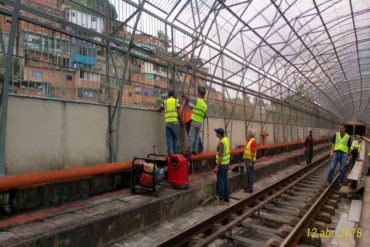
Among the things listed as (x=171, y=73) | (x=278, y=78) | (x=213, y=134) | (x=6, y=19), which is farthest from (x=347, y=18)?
(x=6, y=19)

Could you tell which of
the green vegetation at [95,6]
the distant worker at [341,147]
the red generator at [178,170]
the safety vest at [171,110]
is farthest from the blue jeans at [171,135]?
the distant worker at [341,147]

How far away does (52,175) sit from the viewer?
421cm

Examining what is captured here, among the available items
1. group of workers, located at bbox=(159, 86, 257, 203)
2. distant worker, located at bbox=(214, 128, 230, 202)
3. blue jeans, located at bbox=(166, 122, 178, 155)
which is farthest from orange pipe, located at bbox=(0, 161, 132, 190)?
distant worker, located at bbox=(214, 128, 230, 202)

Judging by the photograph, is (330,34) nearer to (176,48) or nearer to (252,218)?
(176,48)

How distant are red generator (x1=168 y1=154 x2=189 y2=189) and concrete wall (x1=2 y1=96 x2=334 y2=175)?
1386 millimetres

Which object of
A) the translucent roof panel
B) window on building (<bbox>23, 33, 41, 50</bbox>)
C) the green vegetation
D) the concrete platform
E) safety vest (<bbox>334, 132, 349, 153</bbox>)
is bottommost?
the concrete platform

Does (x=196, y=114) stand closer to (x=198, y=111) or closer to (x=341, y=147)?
(x=198, y=111)

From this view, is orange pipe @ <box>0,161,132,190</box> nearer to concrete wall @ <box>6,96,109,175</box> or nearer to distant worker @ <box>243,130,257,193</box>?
concrete wall @ <box>6,96,109,175</box>

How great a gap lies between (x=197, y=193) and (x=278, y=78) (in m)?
16.6

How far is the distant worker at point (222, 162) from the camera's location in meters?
6.05

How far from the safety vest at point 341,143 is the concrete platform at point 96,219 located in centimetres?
500

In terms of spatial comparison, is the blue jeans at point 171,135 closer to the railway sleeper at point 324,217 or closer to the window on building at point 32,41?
the window on building at point 32,41

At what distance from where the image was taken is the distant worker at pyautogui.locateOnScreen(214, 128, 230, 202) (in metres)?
6.05

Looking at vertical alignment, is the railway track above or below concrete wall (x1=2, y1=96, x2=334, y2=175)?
below
